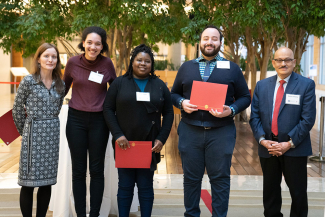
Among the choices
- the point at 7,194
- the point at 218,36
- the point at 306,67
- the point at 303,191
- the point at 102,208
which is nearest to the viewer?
the point at 218,36

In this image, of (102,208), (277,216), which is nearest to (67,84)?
(102,208)

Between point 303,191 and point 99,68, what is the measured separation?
2.00m

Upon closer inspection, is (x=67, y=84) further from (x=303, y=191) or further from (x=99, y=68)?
(x=303, y=191)

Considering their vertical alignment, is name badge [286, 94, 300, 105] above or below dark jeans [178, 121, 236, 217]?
above

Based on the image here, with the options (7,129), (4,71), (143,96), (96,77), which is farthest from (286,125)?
(4,71)

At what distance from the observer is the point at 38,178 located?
2822 mm

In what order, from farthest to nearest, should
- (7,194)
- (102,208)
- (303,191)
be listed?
1. (7,194)
2. (102,208)
3. (303,191)

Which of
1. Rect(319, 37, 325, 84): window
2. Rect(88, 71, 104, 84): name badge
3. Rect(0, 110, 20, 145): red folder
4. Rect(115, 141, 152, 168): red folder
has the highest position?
Rect(319, 37, 325, 84): window

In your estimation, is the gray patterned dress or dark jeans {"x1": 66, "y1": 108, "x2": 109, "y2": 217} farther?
dark jeans {"x1": 66, "y1": 108, "x2": 109, "y2": 217}

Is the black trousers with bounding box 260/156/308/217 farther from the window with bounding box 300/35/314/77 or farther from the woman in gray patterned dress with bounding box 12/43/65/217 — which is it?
the window with bounding box 300/35/314/77

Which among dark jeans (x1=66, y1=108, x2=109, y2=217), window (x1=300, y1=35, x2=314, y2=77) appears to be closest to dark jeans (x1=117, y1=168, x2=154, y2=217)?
dark jeans (x1=66, y1=108, x2=109, y2=217)

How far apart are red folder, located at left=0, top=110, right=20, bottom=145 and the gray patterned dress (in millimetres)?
188

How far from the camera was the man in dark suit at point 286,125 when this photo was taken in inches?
113

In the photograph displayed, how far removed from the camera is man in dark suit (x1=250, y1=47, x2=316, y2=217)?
113 inches
